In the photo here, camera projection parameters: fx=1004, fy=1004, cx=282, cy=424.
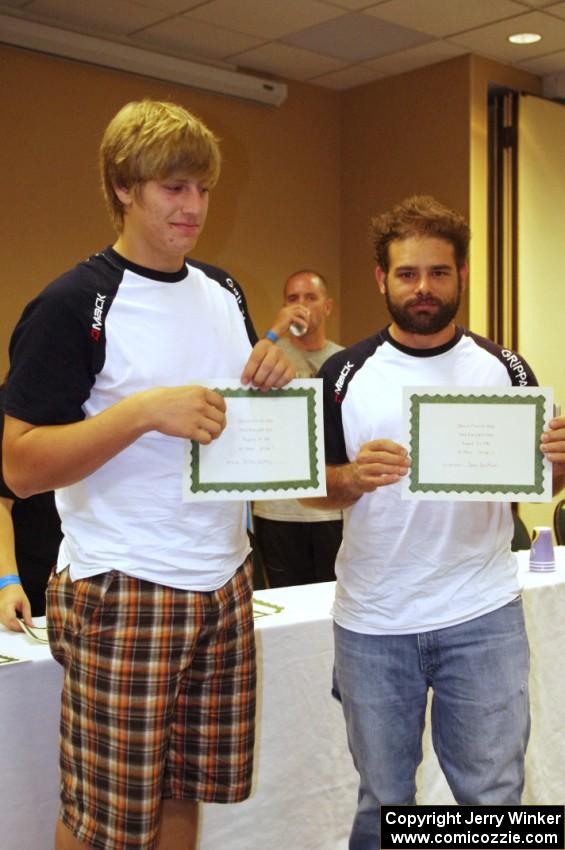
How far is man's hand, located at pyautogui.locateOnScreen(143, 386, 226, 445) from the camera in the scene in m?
1.55

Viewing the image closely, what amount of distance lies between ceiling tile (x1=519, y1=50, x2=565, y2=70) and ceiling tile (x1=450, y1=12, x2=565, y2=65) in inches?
3.0

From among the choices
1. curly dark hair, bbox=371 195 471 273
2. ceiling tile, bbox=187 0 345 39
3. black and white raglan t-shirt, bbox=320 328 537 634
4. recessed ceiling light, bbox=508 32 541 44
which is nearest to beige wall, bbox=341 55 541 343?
recessed ceiling light, bbox=508 32 541 44

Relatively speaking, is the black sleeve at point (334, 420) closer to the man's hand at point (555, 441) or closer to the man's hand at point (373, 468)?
the man's hand at point (373, 468)

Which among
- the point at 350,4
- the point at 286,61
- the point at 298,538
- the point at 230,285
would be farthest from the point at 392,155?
the point at 230,285

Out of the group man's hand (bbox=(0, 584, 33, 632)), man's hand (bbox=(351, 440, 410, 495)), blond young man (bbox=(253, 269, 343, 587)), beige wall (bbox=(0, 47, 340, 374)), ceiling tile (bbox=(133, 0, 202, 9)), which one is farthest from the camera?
beige wall (bbox=(0, 47, 340, 374))

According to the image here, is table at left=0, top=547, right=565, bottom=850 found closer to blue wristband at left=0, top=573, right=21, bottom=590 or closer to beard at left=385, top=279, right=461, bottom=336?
blue wristband at left=0, top=573, right=21, bottom=590

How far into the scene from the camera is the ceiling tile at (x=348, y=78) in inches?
239

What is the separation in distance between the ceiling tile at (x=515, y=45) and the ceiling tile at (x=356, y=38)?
0.28 meters

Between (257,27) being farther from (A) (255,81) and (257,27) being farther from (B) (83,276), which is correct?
(B) (83,276)

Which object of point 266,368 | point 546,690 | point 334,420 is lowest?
point 546,690

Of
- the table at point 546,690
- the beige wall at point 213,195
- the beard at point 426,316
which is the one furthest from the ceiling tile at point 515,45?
the beard at point 426,316

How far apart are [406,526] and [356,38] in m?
4.13

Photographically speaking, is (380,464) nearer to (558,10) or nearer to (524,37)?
(558,10)

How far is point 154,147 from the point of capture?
62.2 inches
